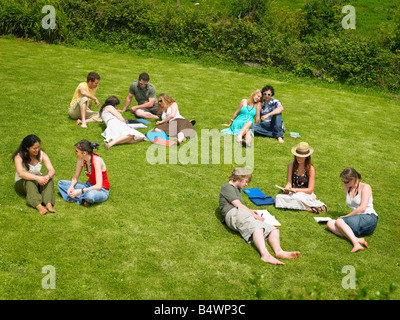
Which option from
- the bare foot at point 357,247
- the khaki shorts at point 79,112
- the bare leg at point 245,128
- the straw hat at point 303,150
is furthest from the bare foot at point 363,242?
Result: the khaki shorts at point 79,112

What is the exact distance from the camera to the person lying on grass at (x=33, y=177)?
6652mm

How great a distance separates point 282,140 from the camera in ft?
36.7

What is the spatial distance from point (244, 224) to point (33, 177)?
11.8 ft

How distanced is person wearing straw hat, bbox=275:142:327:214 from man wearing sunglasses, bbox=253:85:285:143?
3.18 metres

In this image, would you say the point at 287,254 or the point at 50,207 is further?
the point at 50,207

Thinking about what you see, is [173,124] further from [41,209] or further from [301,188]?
[41,209]

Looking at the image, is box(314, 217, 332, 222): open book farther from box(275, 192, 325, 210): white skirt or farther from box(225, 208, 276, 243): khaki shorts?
box(225, 208, 276, 243): khaki shorts

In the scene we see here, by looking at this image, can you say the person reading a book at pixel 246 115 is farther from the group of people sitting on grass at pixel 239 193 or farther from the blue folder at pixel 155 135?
the group of people sitting on grass at pixel 239 193

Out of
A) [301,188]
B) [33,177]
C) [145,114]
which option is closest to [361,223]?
[301,188]

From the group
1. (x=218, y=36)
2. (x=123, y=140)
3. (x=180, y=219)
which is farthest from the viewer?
(x=218, y=36)

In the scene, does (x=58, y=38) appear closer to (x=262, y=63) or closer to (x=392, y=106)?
(x=262, y=63)

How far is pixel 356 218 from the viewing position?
22.3ft
